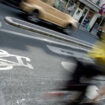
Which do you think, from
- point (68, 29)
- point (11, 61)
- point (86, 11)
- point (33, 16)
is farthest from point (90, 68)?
point (86, 11)

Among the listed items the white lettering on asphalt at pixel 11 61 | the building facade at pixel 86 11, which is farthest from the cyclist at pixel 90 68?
the building facade at pixel 86 11

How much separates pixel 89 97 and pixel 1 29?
181 inches

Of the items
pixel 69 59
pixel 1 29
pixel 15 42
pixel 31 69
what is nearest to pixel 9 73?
pixel 31 69

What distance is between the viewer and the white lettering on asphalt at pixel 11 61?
15.4 feet

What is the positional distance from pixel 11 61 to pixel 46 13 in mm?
6930

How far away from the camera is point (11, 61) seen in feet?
16.6

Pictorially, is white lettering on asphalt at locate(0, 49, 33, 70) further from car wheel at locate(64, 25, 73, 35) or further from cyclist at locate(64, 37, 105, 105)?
car wheel at locate(64, 25, 73, 35)

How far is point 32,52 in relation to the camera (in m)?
6.46

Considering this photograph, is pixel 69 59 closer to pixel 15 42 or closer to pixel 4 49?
pixel 15 42

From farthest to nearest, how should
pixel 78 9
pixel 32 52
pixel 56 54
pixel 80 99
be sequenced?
1. pixel 78 9
2. pixel 56 54
3. pixel 32 52
4. pixel 80 99

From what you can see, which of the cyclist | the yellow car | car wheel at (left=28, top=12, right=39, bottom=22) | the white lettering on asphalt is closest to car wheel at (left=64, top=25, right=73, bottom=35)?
the yellow car

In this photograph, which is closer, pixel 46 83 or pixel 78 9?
pixel 46 83

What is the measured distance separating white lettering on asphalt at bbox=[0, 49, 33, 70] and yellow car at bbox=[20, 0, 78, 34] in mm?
5679

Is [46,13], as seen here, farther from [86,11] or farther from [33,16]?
[86,11]
